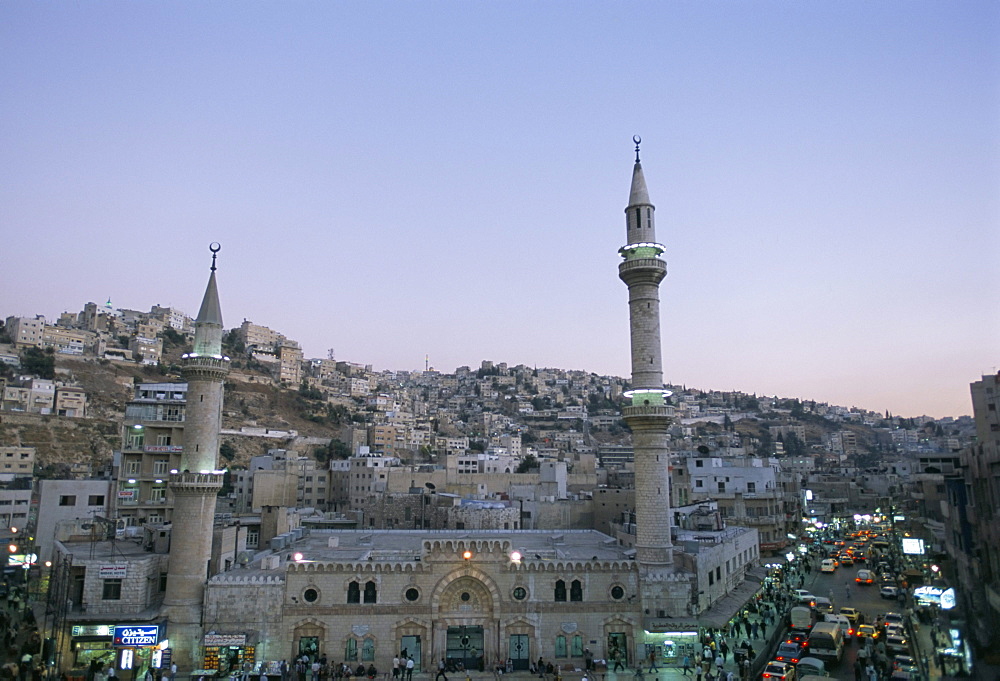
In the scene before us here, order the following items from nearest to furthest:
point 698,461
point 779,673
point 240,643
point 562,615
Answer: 1. point 779,673
2. point 240,643
3. point 562,615
4. point 698,461

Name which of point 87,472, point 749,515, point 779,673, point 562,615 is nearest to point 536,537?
point 562,615

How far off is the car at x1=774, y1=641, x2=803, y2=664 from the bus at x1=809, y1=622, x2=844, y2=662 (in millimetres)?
797

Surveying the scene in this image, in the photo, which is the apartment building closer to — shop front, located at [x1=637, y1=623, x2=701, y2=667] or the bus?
shop front, located at [x1=637, y1=623, x2=701, y2=667]

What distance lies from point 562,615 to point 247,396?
120719 millimetres

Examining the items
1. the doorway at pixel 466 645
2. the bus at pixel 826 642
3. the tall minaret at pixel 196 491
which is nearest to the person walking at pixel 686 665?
the bus at pixel 826 642

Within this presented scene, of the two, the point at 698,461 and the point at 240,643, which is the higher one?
the point at 698,461

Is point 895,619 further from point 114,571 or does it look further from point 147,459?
point 147,459

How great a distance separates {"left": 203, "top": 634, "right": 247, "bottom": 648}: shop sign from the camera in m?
25.0

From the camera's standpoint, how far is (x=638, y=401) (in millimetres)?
30984

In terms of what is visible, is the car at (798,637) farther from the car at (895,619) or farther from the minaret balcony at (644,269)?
the minaret balcony at (644,269)

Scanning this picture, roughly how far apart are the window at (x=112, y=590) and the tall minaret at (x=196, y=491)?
5.97 feet

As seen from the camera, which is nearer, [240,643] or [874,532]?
[240,643]

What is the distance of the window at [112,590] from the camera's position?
26.6 metres

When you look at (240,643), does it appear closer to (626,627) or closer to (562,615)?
(562,615)
